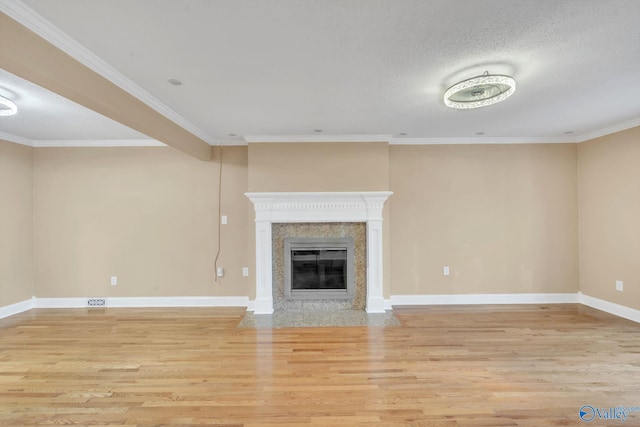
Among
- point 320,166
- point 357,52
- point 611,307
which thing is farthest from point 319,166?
point 611,307

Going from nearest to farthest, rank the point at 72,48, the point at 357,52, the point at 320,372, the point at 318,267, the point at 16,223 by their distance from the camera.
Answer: the point at 72,48, the point at 357,52, the point at 320,372, the point at 16,223, the point at 318,267

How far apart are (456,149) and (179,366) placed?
168 inches

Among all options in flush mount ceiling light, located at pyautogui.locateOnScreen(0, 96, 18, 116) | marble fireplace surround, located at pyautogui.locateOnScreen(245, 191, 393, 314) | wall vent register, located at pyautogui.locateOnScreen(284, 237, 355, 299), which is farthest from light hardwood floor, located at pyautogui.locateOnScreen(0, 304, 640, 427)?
flush mount ceiling light, located at pyautogui.locateOnScreen(0, 96, 18, 116)

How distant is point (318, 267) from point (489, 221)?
256 cm

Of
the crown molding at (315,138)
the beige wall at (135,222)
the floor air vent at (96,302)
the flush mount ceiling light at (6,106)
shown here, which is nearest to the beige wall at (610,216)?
the crown molding at (315,138)

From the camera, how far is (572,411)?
194 cm

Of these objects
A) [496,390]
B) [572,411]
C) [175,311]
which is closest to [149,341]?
[175,311]

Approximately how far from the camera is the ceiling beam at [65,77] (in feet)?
5.01

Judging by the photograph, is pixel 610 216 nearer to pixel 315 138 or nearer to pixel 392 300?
pixel 392 300

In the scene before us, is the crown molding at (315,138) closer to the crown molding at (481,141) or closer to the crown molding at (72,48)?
the crown molding at (481,141)

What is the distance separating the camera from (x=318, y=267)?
4109 mm

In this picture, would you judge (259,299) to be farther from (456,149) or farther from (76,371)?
(456,149)

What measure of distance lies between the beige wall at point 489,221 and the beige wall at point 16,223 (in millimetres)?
5169

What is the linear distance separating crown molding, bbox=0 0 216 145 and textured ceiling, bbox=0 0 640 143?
0.05 metres
